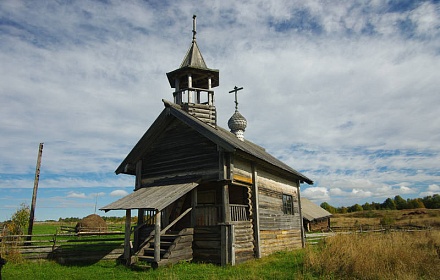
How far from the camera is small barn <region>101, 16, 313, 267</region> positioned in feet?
39.8

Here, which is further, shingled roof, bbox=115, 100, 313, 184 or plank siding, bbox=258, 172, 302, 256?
plank siding, bbox=258, 172, 302, 256

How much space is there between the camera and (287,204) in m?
18.0

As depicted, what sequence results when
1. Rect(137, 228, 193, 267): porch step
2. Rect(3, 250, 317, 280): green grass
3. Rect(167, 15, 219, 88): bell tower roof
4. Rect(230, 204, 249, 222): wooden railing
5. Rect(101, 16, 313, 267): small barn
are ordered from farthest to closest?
Rect(167, 15, 219, 88): bell tower roof, Rect(230, 204, 249, 222): wooden railing, Rect(101, 16, 313, 267): small barn, Rect(137, 228, 193, 267): porch step, Rect(3, 250, 317, 280): green grass

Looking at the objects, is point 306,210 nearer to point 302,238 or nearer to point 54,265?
point 302,238

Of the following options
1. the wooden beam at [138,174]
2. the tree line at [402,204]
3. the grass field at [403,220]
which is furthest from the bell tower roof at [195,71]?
the tree line at [402,204]

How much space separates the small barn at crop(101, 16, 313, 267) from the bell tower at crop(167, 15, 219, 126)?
51 mm

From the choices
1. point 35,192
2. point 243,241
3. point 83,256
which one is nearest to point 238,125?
point 243,241

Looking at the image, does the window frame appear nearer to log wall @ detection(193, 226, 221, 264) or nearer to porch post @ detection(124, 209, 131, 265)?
log wall @ detection(193, 226, 221, 264)

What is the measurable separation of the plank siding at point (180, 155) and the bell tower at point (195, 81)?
1.57 m

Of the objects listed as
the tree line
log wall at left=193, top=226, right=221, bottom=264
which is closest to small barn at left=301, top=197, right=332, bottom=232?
log wall at left=193, top=226, right=221, bottom=264

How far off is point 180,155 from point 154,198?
9.56ft

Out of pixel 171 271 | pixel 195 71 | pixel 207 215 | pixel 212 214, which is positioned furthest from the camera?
pixel 195 71

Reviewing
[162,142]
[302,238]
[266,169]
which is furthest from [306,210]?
[162,142]

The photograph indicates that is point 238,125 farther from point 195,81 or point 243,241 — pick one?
point 243,241
